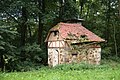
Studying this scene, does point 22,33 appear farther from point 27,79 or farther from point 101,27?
point 27,79

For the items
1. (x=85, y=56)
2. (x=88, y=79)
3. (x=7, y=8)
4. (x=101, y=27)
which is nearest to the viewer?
(x=88, y=79)

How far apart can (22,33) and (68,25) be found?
5859 mm

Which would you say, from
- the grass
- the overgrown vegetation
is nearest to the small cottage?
the overgrown vegetation

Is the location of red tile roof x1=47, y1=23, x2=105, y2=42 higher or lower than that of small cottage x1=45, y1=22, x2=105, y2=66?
higher

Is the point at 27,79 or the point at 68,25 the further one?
the point at 68,25

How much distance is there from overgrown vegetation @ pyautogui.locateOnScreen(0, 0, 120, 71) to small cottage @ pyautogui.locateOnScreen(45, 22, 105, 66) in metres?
1.53

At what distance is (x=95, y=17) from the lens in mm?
38625

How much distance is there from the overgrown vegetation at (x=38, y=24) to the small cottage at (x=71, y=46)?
1.53 metres

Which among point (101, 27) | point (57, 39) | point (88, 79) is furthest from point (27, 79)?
point (101, 27)

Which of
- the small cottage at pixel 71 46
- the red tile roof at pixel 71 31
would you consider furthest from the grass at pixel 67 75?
the red tile roof at pixel 71 31

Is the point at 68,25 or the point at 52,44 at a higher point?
the point at 68,25

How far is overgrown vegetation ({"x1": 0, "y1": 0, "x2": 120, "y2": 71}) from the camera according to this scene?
77.6ft

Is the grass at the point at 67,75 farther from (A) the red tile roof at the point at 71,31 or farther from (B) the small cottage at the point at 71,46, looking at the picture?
(A) the red tile roof at the point at 71,31

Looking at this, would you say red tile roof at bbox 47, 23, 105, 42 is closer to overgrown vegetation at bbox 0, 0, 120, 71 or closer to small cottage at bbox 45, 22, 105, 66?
small cottage at bbox 45, 22, 105, 66
